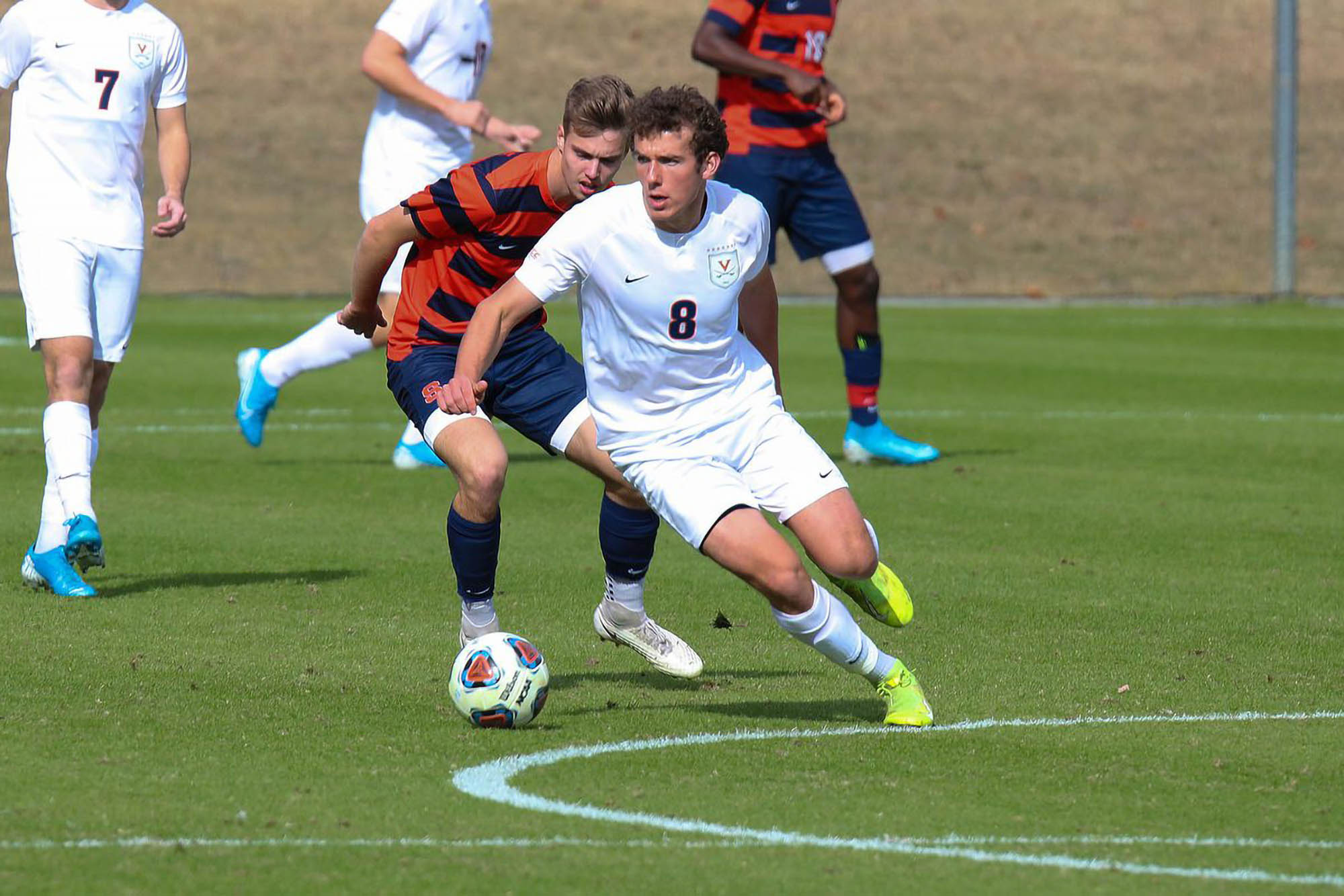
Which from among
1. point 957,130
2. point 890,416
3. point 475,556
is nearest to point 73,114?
point 475,556

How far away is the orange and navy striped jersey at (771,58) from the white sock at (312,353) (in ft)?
6.75

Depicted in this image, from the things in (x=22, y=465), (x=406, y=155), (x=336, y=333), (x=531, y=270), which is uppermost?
(x=531, y=270)

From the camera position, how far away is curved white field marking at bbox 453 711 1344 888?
4.36 m

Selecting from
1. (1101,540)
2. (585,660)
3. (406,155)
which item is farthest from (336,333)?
(585,660)

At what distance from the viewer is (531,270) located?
595 cm

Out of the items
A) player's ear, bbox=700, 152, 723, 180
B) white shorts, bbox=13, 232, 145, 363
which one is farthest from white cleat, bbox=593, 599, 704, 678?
white shorts, bbox=13, 232, 145, 363

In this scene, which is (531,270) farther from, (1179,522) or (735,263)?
(1179,522)

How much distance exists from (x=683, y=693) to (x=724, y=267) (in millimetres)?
1154

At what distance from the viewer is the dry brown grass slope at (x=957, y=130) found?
1080 inches

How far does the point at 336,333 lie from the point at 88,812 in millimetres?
6523

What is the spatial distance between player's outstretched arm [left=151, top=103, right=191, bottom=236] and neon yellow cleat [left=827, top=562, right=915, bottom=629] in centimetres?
303

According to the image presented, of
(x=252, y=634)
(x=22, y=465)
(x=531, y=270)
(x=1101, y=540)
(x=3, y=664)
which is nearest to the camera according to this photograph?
(x=531, y=270)

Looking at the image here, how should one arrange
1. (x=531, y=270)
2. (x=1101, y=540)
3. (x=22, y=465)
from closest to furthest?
1. (x=531, y=270)
2. (x=1101, y=540)
3. (x=22, y=465)

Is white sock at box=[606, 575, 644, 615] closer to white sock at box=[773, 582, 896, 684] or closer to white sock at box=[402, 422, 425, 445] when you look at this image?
white sock at box=[773, 582, 896, 684]
